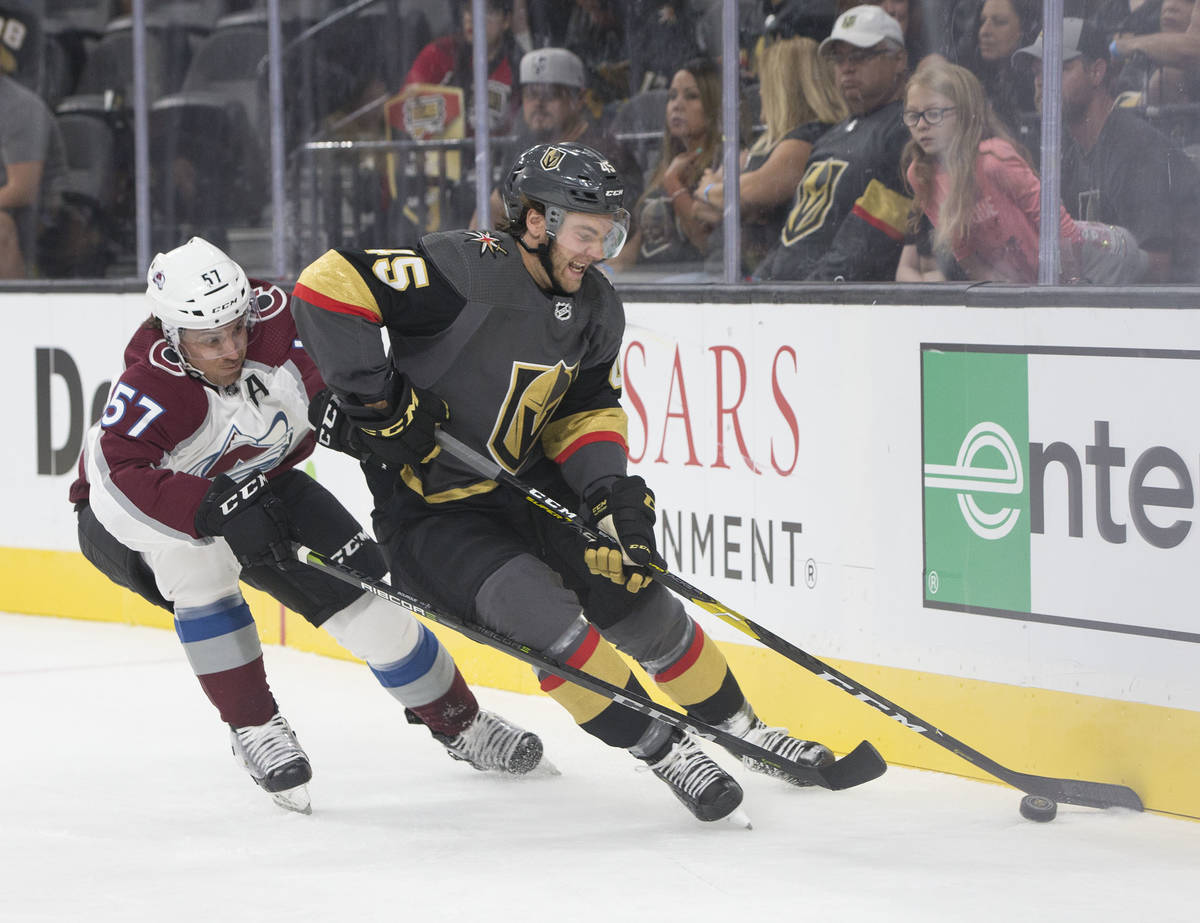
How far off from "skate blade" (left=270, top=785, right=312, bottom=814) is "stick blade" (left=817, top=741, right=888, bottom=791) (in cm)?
95

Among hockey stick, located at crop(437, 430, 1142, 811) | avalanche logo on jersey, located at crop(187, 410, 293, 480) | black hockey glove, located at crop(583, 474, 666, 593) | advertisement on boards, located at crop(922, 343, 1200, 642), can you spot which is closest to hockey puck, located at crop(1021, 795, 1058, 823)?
hockey stick, located at crop(437, 430, 1142, 811)

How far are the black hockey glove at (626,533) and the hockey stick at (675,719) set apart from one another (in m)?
0.22

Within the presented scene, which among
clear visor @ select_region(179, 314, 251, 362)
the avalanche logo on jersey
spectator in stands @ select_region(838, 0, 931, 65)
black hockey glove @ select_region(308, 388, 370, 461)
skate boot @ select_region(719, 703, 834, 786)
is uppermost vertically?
spectator in stands @ select_region(838, 0, 931, 65)

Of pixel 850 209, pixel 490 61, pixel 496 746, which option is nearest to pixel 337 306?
pixel 496 746

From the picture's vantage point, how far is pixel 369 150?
482cm

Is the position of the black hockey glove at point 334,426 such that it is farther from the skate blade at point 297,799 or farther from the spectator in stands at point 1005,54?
the spectator in stands at point 1005,54

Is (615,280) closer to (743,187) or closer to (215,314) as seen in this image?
(743,187)

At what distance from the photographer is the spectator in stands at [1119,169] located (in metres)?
3.10

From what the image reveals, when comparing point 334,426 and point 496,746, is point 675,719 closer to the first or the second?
point 496,746

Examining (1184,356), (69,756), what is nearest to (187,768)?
(69,756)

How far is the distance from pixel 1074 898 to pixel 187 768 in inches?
72.9

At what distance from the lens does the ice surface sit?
8.73 feet

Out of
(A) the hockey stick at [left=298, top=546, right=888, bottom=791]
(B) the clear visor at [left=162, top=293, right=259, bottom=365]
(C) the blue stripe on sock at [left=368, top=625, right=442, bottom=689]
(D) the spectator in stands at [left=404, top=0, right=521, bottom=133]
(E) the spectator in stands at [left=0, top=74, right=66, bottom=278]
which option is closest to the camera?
(A) the hockey stick at [left=298, top=546, right=888, bottom=791]

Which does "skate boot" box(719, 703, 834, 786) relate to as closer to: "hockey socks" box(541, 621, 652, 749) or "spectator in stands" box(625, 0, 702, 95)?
"hockey socks" box(541, 621, 652, 749)
